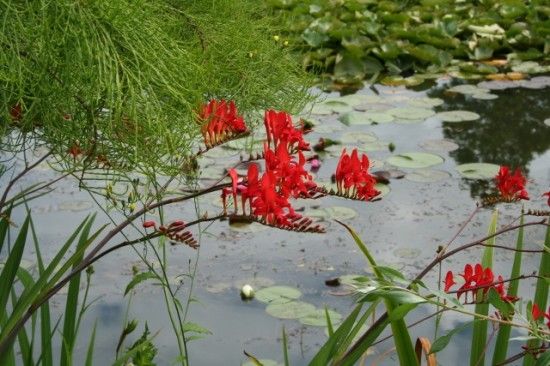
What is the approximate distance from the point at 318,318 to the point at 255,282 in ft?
0.95

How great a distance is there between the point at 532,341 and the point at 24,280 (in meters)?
0.94

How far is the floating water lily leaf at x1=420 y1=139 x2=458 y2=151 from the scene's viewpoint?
413cm

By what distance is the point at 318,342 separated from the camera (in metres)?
2.59

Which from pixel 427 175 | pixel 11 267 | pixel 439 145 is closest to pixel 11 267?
pixel 11 267

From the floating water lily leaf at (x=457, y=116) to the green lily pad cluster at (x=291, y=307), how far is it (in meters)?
1.90

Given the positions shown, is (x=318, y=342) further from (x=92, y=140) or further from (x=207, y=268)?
(x=92, y=140)

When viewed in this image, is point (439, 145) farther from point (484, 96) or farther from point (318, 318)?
point (318, 318)

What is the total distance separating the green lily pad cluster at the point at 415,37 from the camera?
543cm

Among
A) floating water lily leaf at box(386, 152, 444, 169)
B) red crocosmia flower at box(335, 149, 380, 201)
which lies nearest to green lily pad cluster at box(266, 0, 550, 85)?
floating water lily leaf at box(386, 152, 444, 169)

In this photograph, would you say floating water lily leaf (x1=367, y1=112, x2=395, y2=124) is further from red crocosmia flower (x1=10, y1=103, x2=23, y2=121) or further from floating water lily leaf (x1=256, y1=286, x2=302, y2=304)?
red crocosmia flower (x1=10, y1=103, x2=23, y2=121)

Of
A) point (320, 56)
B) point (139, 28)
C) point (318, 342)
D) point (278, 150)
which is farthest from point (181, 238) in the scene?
point (320, 56)

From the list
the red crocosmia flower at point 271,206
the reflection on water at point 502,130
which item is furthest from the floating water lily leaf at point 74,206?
the red crocosmia flower at point 271,206

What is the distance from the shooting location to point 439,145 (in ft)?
13.7

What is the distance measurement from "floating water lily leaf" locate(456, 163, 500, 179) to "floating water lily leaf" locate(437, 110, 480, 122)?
63 cm
